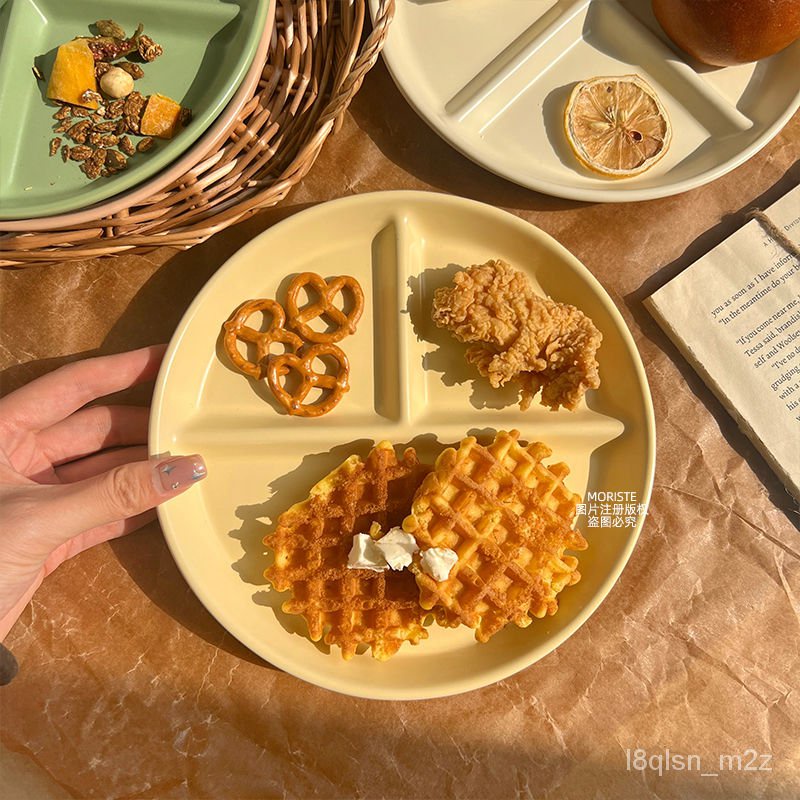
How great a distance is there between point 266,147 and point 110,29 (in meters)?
0.52

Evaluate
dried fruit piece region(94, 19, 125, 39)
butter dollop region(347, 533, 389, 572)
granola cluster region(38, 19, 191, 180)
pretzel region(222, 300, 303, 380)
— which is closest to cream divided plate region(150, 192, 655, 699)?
pretzel region(222, 300, 303, 380)

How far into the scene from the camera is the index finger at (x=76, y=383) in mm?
1978

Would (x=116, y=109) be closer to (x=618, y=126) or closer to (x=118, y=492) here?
(x=118, y=492)

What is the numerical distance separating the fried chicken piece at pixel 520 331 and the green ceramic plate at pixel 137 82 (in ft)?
2.71

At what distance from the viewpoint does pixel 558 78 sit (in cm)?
213

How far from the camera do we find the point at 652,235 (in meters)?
2.17

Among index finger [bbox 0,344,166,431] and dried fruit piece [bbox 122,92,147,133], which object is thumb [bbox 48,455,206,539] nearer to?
index finger [bbox 0,344,166,431]

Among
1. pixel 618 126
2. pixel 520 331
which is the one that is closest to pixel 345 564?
pixel 520 331

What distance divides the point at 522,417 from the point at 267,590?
909mm

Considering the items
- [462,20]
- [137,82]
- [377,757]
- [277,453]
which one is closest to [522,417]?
[277,453]

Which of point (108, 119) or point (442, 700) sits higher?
point (108, 119)

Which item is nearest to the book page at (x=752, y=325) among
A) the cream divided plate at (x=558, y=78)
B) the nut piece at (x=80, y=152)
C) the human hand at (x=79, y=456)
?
the cream divided plate at (x=558, y=78)

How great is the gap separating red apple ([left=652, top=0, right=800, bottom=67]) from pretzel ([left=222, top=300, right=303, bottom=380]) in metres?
1.47

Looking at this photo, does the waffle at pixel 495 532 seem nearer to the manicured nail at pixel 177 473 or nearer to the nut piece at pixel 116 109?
the manicured nail at pixel 177 473
